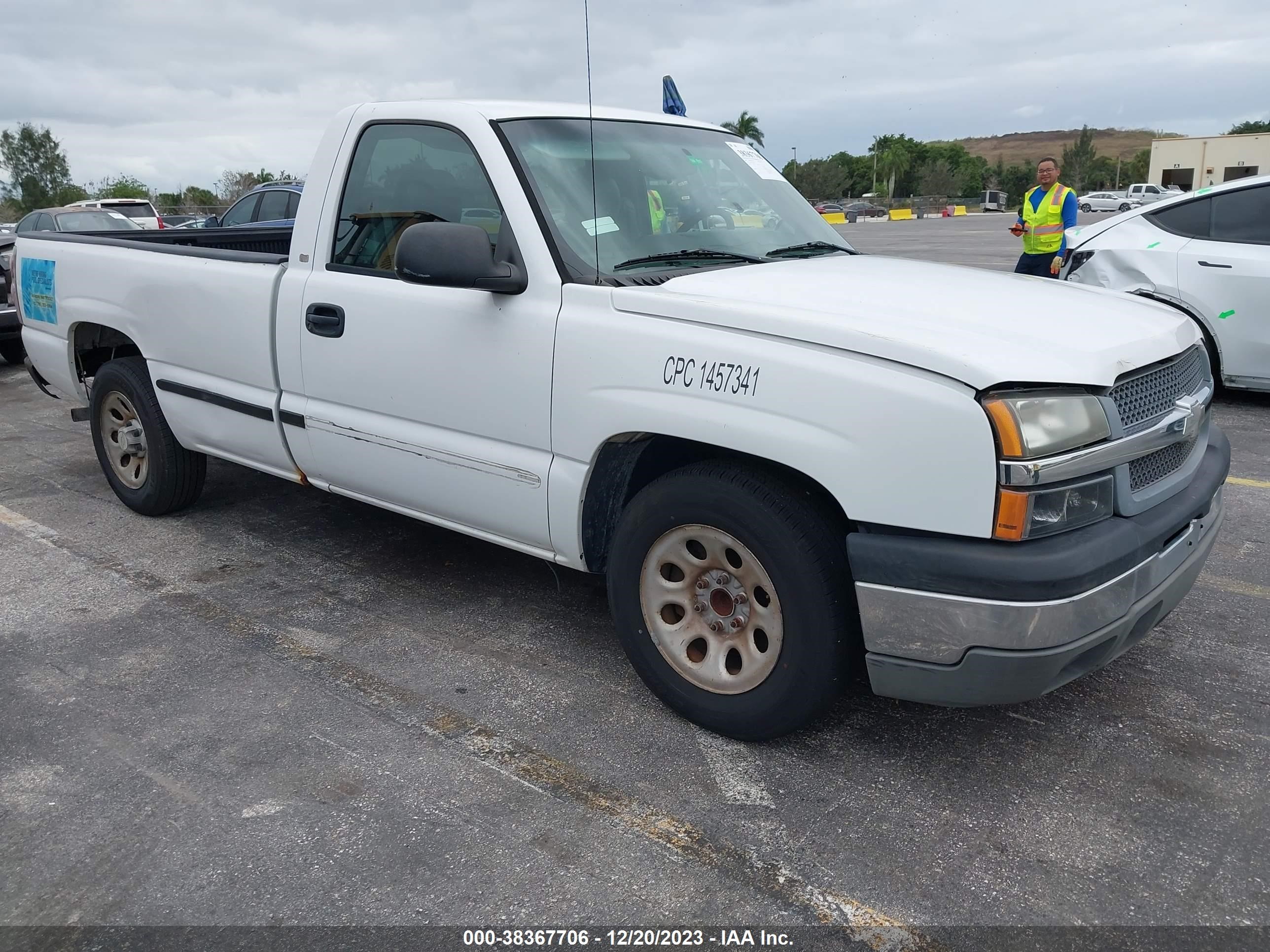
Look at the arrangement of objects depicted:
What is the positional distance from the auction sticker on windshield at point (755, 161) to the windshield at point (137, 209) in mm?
17793

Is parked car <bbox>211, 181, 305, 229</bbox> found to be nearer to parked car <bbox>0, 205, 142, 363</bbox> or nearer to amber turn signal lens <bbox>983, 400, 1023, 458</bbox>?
parked car <bbox>0, 205, 142, 363</bbox>

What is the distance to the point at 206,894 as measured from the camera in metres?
2.51

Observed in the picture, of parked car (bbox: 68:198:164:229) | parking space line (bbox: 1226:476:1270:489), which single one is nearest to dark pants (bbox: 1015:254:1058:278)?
parking space line (bbox: 1226:476:1270:489)

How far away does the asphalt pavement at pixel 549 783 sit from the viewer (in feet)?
8.07

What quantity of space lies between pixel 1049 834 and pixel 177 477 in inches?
168

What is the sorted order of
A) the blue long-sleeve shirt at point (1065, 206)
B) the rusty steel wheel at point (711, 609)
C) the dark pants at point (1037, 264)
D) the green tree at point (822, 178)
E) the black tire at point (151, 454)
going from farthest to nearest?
the green tree at point (822, 178), the dark pants at point (1037, 264), the blue long-sleeve shirt at point (1065, 206), the black tire at point (151, 454), the rusty steel wheel at point (711, 609)

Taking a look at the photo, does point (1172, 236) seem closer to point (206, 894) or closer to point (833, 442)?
point (833, 442)

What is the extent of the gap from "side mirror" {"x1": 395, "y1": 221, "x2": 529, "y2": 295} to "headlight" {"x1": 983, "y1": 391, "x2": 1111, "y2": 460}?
1563 mm

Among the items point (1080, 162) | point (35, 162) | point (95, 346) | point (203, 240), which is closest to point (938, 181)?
point (1080, 162)

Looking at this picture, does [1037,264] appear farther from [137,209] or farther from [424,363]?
[137,209]

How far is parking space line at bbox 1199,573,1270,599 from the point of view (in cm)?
416

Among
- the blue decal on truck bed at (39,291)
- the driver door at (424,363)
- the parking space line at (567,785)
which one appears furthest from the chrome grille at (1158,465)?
the blue decal on truck bed at (39,291)

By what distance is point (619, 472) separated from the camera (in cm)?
334

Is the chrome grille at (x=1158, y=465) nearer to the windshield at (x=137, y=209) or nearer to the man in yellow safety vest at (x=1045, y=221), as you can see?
the man in yellow safety vest at (x=1045, y=221)
